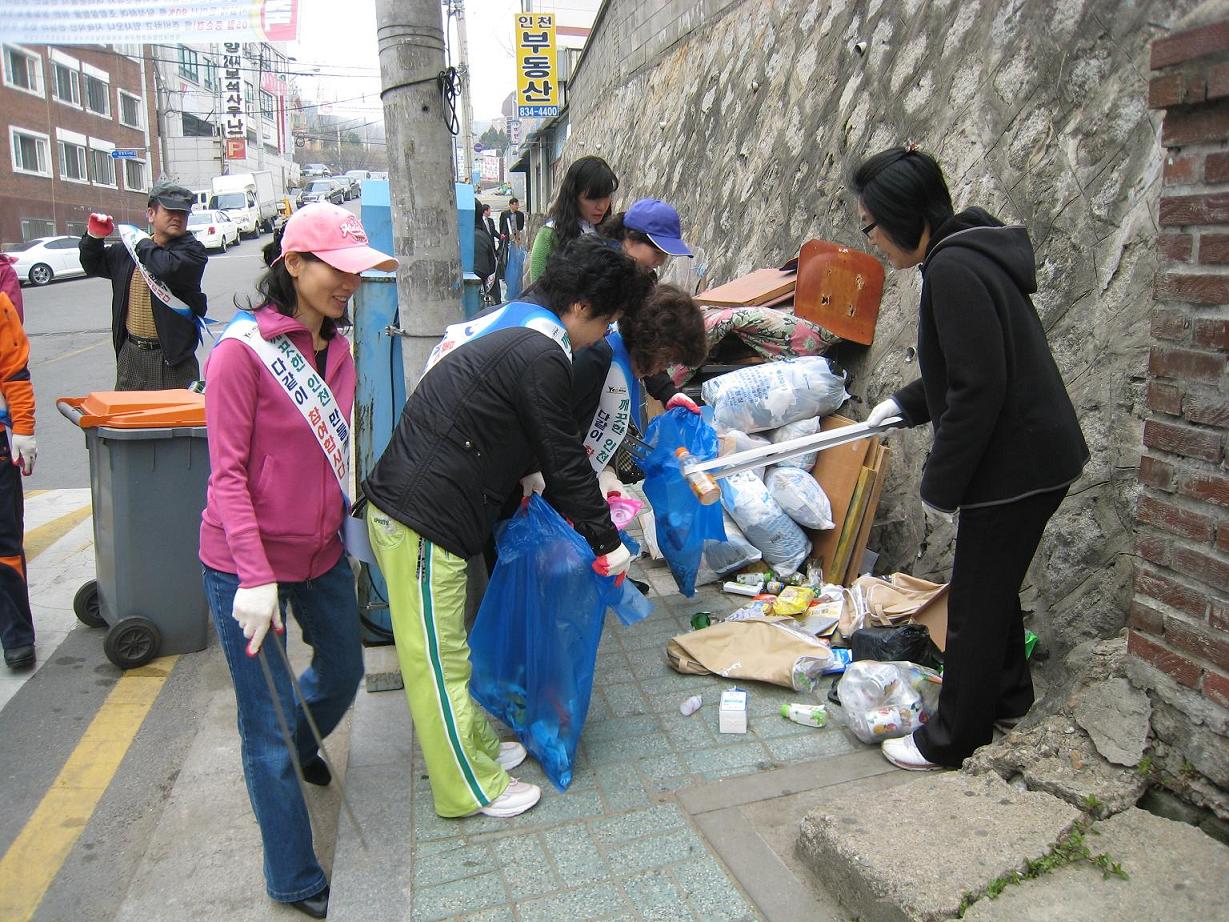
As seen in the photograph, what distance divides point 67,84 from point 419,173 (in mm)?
37854

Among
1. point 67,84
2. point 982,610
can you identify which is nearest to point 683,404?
point 982,610

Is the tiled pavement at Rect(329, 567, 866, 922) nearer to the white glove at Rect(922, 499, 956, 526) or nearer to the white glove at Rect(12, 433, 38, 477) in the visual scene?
the white glove at Rect(922, 499, 956, 526)

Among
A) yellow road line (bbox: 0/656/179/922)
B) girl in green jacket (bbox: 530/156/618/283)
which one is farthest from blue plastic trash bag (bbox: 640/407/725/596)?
yellow road line (bbox: 0/656/179/922)

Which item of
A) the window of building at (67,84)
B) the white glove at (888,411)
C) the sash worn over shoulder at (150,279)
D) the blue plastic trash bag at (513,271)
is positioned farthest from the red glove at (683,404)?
the window of building at (67,84)

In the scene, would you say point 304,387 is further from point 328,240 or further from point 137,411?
point 137,411

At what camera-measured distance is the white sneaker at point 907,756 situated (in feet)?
9.69

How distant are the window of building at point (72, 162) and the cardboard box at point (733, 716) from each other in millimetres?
37475

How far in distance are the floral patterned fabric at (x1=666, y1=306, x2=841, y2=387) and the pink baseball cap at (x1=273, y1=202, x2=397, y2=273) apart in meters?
2.82

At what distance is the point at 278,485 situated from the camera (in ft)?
8.40

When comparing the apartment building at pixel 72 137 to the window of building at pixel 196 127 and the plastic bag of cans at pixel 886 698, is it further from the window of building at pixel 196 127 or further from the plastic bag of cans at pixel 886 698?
the plastic bag of cans at pixel 886 698

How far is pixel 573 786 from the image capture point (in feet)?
9.68

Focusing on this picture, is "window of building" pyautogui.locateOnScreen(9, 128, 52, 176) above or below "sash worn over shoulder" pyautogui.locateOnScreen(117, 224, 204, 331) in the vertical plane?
above

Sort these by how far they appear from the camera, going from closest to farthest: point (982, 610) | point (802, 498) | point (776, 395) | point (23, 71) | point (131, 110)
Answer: point (982, 610) < point (802, 498) < point (776, 395) < point (23, 71) < point (131, 110)

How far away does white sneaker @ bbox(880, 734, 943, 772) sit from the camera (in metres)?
2.95
